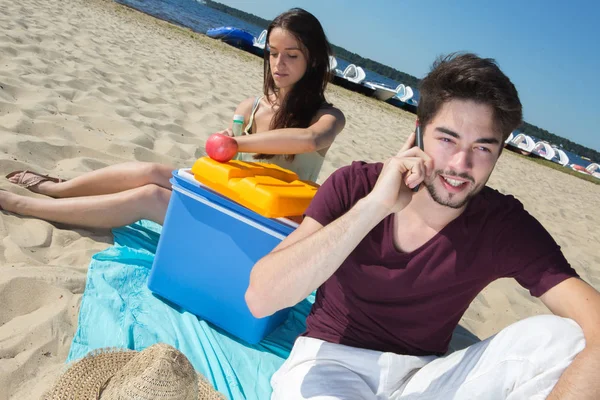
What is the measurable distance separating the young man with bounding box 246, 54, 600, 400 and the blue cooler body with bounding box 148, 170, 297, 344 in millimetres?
387

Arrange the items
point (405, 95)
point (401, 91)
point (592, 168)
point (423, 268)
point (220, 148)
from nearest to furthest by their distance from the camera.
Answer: point (423, 268)
point (220, 148)
point (405, 95)
point (401, 91)
point (592, 168)

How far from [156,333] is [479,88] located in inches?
63.9

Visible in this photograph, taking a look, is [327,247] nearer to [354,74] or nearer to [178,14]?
[354,74]

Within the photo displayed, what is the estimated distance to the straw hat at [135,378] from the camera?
Result: 127cm

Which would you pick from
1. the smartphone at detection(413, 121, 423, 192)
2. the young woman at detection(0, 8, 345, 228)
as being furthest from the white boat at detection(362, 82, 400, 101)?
the smartphone at detection(413, 121, 423, 192)

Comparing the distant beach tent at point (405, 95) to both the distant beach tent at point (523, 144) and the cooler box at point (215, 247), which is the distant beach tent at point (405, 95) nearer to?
the distant beach tent at point (523, 144)

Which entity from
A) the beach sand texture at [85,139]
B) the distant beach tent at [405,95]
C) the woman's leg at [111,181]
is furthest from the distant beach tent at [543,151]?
the woman's leg at [111,181]

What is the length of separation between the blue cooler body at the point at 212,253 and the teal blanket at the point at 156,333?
0.22ft

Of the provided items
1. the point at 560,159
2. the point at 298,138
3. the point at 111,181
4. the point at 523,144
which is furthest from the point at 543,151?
the point at 111,181

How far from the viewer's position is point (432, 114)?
172 cm

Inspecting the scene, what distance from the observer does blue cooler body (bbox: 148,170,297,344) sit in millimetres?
1959

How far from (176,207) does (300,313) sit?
0.95 metres

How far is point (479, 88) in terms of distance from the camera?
1610 millimetres

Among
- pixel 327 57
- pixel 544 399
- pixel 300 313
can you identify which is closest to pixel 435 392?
pixel 544 399
